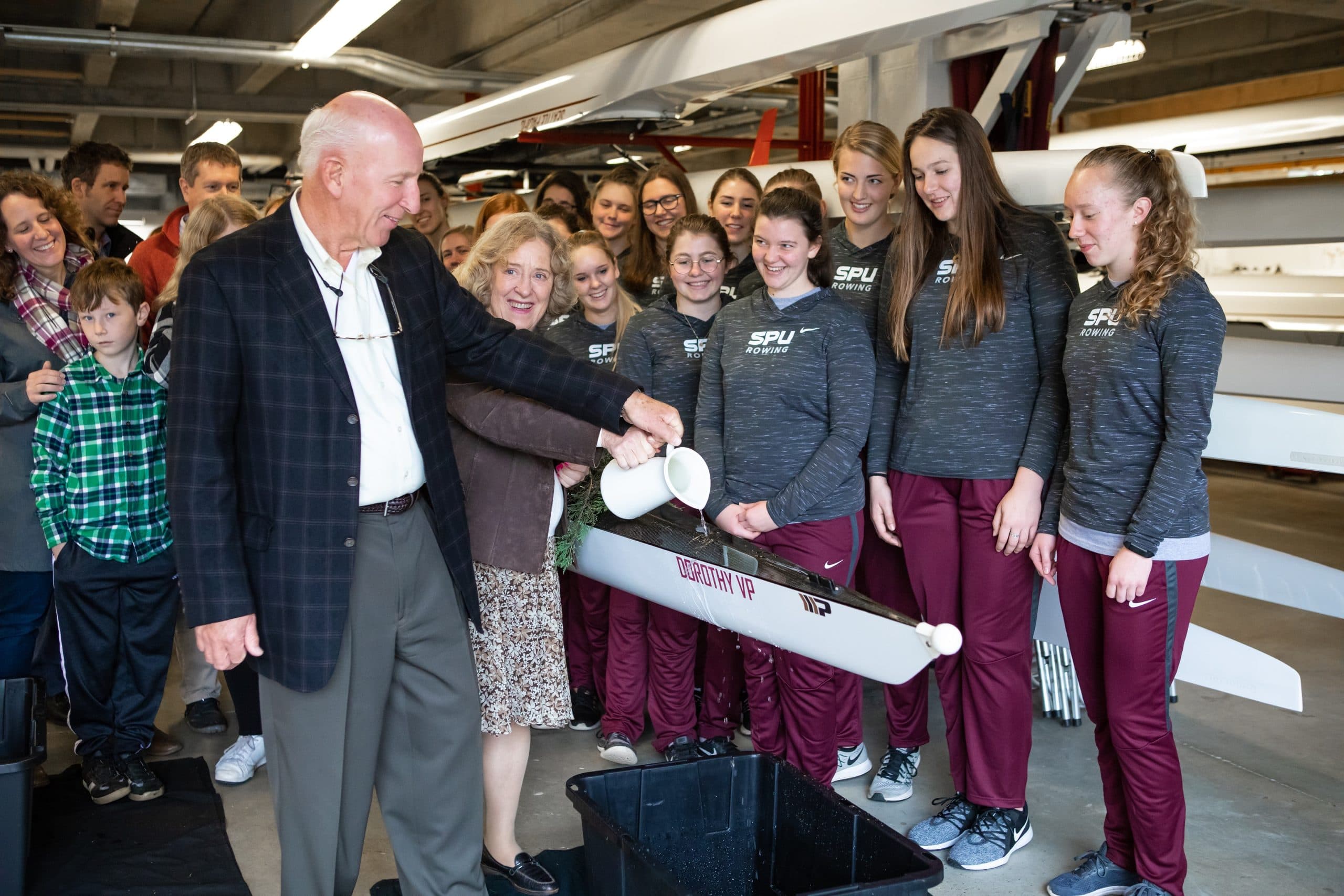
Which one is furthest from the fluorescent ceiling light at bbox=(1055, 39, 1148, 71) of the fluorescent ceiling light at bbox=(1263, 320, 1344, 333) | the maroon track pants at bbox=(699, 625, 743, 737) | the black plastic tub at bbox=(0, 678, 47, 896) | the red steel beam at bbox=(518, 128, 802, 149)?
the black plastic tub at bbox=(0, 678, 47, 896)

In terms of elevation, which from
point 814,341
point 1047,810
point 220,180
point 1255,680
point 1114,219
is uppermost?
point 220,180

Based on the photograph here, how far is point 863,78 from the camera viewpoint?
443 cm

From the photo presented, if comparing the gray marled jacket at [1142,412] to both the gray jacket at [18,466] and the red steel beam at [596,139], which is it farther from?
the red steel beam at [596,139]

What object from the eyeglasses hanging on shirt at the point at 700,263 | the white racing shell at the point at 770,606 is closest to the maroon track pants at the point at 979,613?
the white racing shell at the point at 770,606

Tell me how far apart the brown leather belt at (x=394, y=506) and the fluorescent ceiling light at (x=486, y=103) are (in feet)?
13.3

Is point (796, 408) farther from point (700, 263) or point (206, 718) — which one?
point (206, 718)

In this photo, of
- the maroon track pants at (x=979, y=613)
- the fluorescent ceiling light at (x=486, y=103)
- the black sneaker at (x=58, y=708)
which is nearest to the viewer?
the maroon track pants at (x=979, y=613)

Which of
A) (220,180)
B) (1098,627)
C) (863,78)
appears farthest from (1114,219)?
(220,180)

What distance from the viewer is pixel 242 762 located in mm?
3115

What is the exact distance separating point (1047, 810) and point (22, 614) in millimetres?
2879

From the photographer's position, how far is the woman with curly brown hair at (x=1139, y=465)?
2.18 meters

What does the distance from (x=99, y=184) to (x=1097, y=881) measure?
4.00 meters

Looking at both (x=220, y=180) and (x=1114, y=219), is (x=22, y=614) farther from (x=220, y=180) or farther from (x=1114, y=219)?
(x=1114, y=219)

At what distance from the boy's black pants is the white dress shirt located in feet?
4.61
